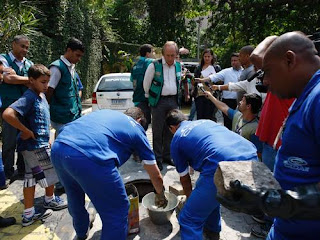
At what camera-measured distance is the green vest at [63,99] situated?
382cm

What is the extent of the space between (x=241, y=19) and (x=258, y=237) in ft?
33.5

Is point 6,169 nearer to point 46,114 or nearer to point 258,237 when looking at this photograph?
point 46,114

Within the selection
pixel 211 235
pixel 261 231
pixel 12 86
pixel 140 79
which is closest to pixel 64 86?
pixel 12 86

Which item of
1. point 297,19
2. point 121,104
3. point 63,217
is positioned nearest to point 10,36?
point 121,104

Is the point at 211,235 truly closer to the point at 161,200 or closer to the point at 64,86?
the point at 161,200

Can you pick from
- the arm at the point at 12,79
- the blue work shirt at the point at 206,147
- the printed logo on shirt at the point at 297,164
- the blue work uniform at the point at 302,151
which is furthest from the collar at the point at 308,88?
the arm at the point at 12,79

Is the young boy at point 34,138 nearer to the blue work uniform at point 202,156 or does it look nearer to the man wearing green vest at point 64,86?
the man wearing green vest at point 64,86

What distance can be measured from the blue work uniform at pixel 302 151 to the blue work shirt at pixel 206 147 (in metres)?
0.94

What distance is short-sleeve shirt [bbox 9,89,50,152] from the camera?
3062 millimetres

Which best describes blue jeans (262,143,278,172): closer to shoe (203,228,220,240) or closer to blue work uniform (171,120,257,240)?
blue work uniform (171,120,257,240)

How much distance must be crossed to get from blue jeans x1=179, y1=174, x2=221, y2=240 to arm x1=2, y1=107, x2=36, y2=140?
1.82 m

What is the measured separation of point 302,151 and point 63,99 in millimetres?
3302

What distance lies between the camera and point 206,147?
246cm

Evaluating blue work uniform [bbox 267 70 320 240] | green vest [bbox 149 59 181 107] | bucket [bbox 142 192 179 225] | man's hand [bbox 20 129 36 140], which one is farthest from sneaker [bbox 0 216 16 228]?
→ blue work uniform [bbox 267 70 320 240]
